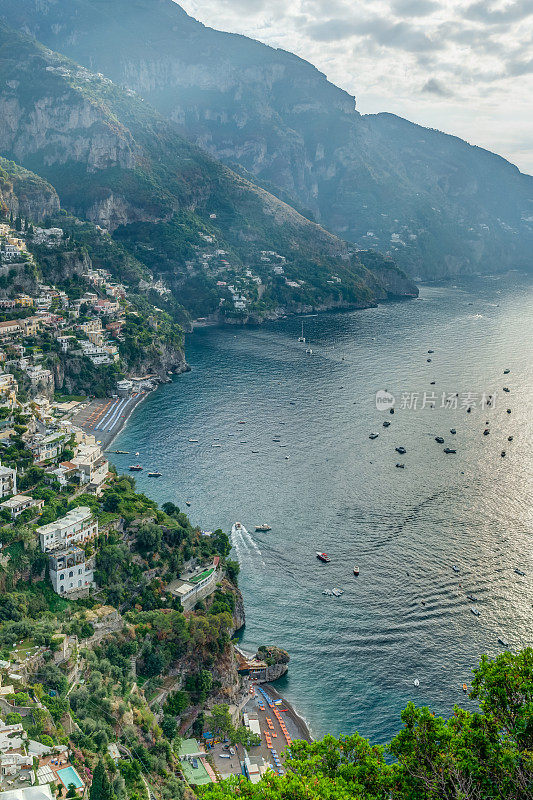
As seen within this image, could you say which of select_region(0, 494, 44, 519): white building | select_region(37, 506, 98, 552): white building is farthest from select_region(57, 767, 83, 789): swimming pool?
select_region(0, 494, 44, 519): white building

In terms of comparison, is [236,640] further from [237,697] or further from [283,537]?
[283,537]

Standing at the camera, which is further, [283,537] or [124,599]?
[283,537]

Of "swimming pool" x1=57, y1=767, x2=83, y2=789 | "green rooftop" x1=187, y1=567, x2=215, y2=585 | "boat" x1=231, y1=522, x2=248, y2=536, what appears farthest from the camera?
"boat" x1=231, y1=522, x2=248, y2=536

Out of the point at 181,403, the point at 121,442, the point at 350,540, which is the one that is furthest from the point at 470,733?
the point at 181,403

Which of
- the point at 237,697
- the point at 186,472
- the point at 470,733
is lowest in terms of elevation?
the point at 237,697

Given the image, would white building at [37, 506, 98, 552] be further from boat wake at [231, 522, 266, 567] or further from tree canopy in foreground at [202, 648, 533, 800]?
tree canopy in foreground at [202, 648, 533, 800]

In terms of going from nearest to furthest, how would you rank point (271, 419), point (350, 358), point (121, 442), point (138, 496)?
1. point (138, 496)
2. point (121, 442)
3. point (271, 419)
4. point (350, 358)

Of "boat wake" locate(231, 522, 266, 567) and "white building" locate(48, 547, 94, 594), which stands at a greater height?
"white building" locate(48, 547, 94, 594)
